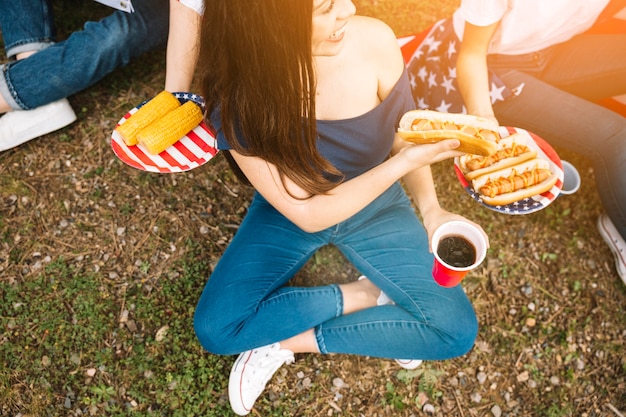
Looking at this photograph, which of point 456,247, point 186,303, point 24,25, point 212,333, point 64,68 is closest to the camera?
point 456,247

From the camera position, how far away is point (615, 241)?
311 cm

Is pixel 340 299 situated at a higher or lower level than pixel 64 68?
lower

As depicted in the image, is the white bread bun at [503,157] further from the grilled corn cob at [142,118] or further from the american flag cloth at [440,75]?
the grilled corn cob at [142,118]

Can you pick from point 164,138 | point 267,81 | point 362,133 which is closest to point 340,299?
point 362,133

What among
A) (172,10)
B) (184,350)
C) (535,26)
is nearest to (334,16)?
(172,10)

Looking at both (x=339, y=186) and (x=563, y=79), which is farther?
(x=563, y=79)

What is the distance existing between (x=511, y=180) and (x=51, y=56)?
2979 mm

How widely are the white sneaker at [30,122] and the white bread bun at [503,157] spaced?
270 cm

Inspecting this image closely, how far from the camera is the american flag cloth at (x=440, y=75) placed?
281cm

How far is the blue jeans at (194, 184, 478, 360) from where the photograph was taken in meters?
Result: 2.49

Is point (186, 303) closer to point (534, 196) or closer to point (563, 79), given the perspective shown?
point (534, 196)

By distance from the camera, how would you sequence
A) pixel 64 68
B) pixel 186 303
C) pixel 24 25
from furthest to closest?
pixel 24 25
pixel 64 68
pixel 186 303

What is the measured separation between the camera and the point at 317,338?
263 centimetres

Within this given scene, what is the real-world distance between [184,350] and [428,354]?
4.81ft
